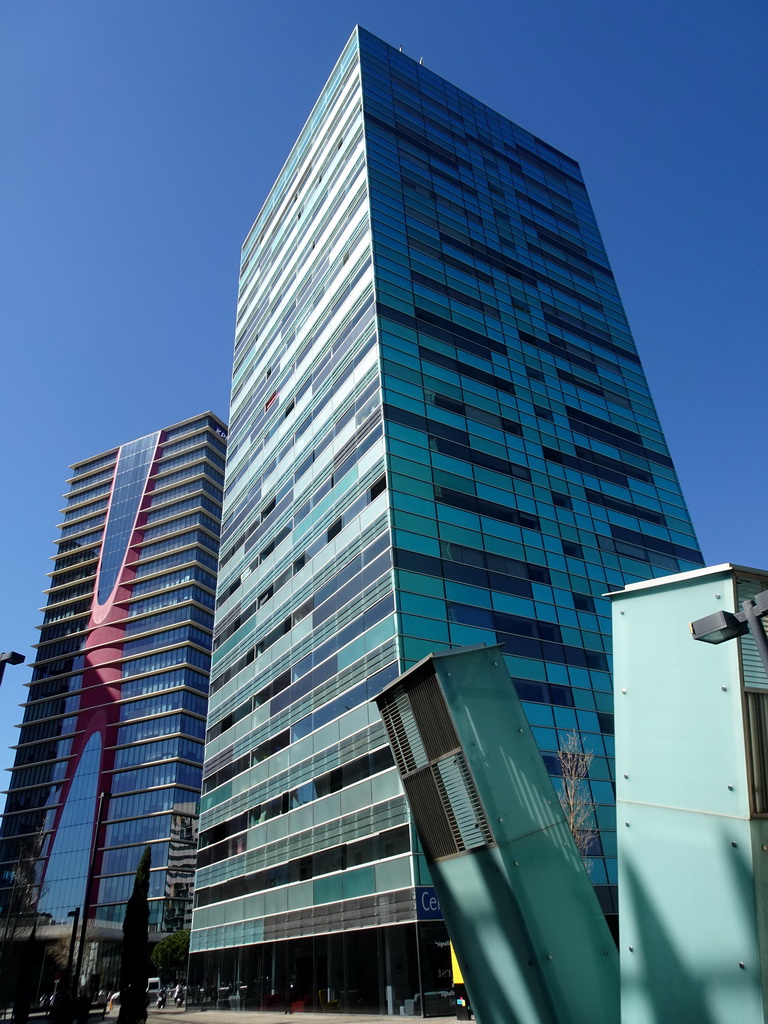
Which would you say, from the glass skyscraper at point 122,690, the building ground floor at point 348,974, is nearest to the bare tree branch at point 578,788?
the building ground floor at point 348,974

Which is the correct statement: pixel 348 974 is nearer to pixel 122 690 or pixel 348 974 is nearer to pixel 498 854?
pixel 498 854

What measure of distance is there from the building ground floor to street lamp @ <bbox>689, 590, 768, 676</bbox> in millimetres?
22658

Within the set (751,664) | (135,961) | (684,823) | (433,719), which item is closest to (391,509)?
(135,961)

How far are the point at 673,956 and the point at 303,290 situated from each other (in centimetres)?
5008

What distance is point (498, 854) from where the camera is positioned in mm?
7508

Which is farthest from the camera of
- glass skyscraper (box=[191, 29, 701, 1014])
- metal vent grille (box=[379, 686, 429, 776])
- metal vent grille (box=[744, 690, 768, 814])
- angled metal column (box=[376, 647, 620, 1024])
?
glass skyscraper (box=[191, 29, 701, 1014])

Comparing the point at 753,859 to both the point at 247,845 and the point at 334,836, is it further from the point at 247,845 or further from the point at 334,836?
the point at 247,845

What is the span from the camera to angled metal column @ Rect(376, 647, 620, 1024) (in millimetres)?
7238

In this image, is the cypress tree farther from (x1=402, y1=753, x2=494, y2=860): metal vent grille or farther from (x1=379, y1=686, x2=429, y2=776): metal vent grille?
(x1=402, y1=753, x2=494, y2=860): metal vent grille

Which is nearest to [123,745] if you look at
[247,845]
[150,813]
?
[150,813]

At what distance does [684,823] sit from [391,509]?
86.5ft

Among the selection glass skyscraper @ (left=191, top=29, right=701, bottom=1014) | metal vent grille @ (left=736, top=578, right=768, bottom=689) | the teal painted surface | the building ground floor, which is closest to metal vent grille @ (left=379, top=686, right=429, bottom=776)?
the teal painted surface

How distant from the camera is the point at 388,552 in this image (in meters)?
31.7

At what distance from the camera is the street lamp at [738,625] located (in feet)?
21.6
